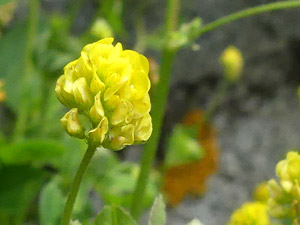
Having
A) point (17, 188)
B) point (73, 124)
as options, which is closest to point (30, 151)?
point (17, 188)

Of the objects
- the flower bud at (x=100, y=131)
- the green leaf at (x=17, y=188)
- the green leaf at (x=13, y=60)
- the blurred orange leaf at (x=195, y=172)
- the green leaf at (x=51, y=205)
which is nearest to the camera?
the flower bud at (x=100, y=131)

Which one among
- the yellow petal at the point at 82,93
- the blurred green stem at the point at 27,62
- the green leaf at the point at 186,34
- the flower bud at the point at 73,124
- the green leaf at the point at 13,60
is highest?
the green leaf at the point at 13,60

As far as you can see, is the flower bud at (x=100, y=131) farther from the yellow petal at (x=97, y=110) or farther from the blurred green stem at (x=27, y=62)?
the blurred green stem at (x=27, y=62)

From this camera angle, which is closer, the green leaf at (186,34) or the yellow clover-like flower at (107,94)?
the yellow clover-like flower at (107,94)

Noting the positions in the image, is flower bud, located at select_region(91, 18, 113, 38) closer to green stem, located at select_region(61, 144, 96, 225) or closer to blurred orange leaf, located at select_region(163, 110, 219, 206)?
green stem, located at select_region(61, 144, 96, 225)

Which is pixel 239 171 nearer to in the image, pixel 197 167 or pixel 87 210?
pixel 197 167

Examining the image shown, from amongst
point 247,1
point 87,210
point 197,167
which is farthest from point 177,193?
point 87,210

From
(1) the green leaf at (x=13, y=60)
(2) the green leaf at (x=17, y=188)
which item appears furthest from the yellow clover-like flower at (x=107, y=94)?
(1) the green leaf at (x=13, y=60)

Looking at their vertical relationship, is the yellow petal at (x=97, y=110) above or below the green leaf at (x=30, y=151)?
below
